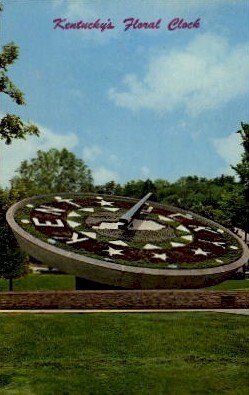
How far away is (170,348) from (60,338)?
2.86 meters

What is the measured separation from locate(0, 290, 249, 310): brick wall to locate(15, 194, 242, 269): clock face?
3.34ft

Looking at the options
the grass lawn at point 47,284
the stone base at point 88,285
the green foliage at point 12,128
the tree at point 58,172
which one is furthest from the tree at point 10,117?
the tree at point 58,172

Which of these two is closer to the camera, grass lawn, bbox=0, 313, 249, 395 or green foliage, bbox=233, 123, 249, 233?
grass lawn, bbox=0, 313, 249, 395

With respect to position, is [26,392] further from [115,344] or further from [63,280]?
[63,280]

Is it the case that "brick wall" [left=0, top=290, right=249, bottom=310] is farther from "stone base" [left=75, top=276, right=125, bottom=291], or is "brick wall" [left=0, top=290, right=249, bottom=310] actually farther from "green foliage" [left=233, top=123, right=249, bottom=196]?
"green foliage" [left=233, top=123, right=249, bottom=196]

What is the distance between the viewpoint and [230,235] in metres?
23.8

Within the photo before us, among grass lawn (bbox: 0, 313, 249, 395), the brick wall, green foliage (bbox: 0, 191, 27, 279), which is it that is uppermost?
green foliage (bbox: 0, 191, 27, 279)

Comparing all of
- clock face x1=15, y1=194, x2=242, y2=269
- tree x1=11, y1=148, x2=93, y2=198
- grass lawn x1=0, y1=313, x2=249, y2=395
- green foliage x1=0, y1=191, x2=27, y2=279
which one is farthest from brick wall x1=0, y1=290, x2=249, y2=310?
tree x1=11, y1=148, x2=93, y2=198

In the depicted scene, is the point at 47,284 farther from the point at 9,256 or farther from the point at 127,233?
the point at 127,233

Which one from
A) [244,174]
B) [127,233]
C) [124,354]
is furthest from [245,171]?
[124,354]

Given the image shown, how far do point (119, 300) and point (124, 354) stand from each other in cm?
466

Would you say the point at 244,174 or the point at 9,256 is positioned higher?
the point at 244,174

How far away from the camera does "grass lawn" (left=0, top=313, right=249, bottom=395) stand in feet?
35.4

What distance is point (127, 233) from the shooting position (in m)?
21.3
